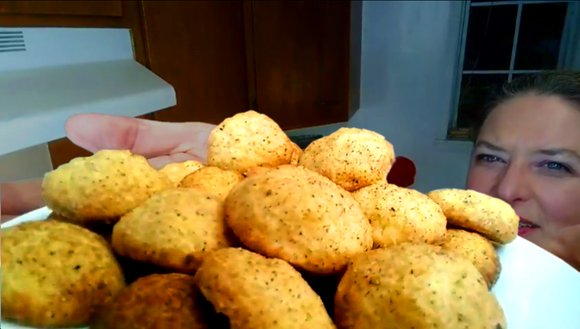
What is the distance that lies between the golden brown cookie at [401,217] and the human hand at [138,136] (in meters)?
0.25

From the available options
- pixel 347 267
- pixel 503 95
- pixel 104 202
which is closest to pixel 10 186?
pixel 104 202

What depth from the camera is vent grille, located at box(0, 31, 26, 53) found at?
27cm

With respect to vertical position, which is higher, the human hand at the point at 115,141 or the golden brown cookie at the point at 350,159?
the human hand at the point at 115,141

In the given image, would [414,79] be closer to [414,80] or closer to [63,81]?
[414,80]

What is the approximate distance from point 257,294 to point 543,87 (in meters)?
0.87

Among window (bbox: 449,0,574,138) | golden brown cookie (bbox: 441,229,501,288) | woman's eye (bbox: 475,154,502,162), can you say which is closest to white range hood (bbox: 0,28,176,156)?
golden brown cookie (bbox: 441,229,501,288)

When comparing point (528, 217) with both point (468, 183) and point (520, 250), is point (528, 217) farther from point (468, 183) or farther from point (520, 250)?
point (520, 250)

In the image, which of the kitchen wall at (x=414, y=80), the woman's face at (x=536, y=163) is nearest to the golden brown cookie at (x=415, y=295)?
the woman's face at (x=536, y=163)

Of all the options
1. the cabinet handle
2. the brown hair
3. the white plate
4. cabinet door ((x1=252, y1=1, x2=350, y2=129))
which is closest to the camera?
the white plate

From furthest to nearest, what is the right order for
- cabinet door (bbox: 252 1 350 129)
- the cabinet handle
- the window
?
the cabinet handle → cabinet door (bbox: 252 1 350 129) → the window

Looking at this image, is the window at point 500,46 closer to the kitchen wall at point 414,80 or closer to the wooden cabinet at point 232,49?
the kitchen wall at point 414,80

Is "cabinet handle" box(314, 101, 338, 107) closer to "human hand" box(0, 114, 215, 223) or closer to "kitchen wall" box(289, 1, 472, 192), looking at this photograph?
"kitchen wall" box(289, 1, 472, 192)

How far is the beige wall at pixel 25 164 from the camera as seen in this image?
242 mm

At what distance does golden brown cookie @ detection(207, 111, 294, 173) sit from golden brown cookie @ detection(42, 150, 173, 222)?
0.16m
